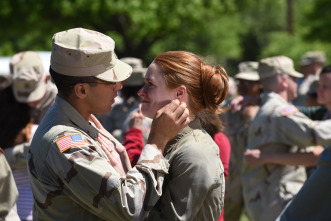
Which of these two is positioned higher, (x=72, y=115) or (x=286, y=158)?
(x=72, y=115)

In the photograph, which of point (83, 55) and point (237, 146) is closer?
point (83, 55)

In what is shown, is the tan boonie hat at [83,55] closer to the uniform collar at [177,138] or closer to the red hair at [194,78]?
the red hair at [194,78]

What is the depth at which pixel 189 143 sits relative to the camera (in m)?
2.90

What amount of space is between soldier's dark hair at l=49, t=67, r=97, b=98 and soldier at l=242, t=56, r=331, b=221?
9.42 feet

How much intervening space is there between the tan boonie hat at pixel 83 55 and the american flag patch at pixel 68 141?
306mm

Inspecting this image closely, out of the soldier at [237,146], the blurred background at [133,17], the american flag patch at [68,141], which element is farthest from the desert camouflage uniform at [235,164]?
the blurred background at [133,17]

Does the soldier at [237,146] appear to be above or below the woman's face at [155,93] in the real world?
below

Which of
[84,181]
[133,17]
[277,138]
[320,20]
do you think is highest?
[84,181]

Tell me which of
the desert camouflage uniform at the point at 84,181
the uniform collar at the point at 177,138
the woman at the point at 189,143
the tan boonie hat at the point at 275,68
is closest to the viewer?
the desert camouflage uniform at the point at 84,181

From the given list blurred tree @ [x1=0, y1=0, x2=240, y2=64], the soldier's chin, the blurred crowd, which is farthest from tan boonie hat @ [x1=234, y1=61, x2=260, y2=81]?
blurred tree @ [x1=0, y1=0, x2=240, y2=64]

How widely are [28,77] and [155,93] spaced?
7.24 ft

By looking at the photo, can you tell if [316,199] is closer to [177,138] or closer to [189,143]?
[189,143]

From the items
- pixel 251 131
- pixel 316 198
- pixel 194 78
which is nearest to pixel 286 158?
pixel 251 131

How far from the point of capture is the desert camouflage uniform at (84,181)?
2643 mm
